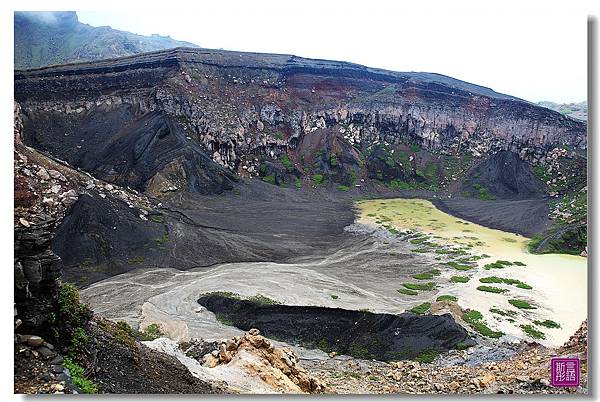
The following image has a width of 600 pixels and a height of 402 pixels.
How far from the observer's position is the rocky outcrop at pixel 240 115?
32656mm

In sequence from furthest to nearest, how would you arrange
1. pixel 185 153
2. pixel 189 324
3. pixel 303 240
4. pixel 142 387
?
1. pixel 185 153
2. pixel 303 240
3. pixel 189 324
4. pixel 142 387

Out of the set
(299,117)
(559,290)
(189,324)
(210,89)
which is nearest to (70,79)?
(210,89)

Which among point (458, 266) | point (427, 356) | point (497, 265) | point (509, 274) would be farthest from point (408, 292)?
point (427, 356)

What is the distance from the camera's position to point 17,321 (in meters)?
5.86

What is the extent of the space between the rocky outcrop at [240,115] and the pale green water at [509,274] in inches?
415

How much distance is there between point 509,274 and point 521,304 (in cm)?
389

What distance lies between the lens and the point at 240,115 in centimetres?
4300

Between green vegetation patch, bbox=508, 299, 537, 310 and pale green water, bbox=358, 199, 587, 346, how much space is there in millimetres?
178

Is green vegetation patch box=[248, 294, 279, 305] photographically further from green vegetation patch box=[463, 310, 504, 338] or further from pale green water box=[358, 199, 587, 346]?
pale green water box=[358, 199, 587, 346]

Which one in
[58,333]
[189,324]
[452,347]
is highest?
[58,333]

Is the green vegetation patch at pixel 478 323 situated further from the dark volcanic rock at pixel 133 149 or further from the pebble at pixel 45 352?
the dark volcanic rock at pixel 133 149

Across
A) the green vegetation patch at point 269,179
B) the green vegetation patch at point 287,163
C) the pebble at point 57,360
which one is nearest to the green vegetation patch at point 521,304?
the pebble at point 57,360

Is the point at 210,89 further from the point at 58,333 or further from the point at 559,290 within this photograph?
the point at 58,333

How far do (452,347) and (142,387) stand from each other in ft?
29.3
